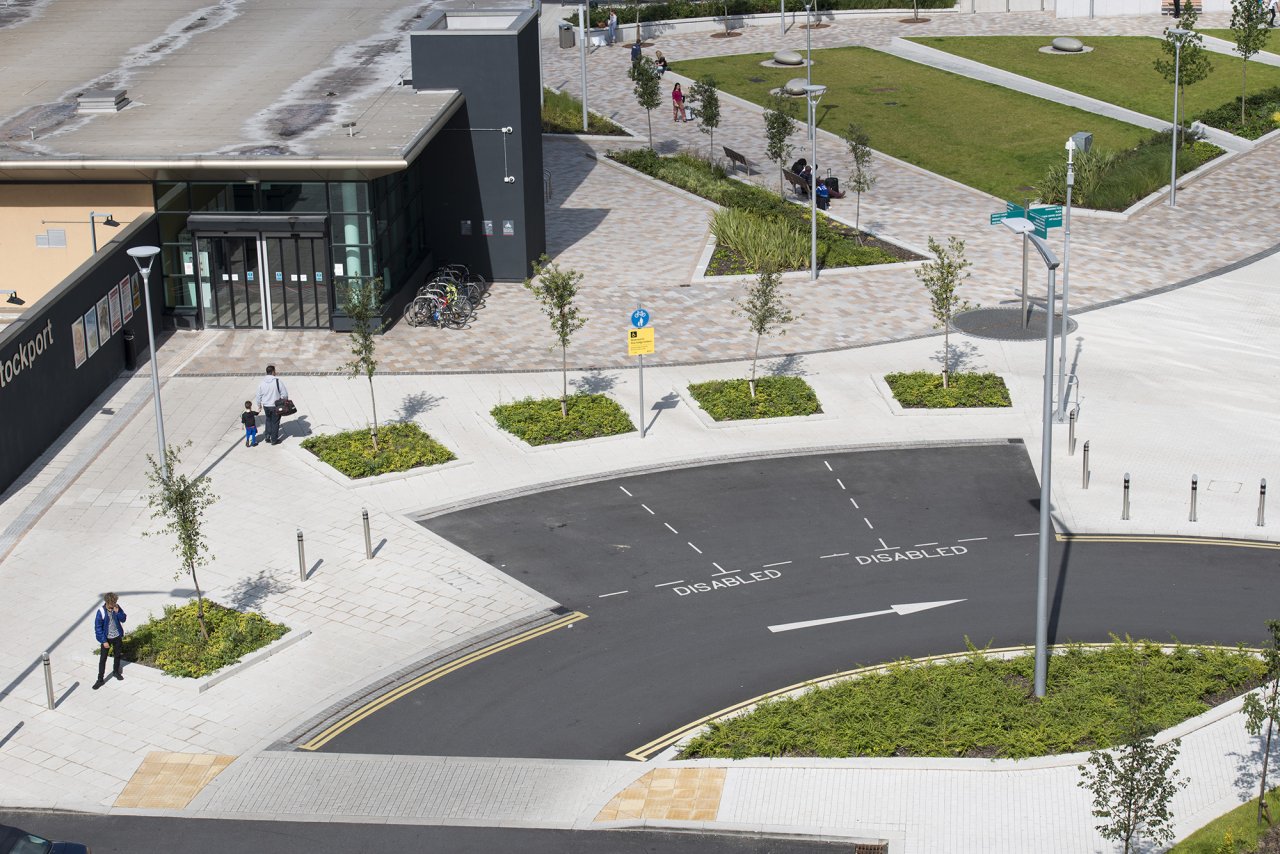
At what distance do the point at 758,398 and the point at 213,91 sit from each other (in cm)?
1915

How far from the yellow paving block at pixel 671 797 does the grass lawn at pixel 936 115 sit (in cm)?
3529

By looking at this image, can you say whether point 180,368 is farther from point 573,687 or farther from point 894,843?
point 894,843

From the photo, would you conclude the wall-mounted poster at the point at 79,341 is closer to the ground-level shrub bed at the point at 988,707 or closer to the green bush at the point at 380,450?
the green bush at the point at 380,450

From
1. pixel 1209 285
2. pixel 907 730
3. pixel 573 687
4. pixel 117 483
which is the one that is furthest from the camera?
pixel 1209 285

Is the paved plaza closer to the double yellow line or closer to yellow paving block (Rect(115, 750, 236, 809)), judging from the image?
yellow paving block (Rect(115, 750, 236, 809))

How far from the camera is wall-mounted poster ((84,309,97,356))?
126ft

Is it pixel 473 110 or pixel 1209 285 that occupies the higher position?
pixel 473 110

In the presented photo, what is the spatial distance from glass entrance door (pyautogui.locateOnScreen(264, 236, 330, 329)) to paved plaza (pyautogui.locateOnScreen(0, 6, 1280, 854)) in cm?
49

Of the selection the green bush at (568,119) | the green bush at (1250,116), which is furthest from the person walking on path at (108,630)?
the green bush at (1250,116)

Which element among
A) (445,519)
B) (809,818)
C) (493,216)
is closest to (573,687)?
(809,818)

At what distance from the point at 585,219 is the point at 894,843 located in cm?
3306

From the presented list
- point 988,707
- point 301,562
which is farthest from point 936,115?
point 988,707

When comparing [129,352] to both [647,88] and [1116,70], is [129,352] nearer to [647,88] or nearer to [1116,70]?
[647,88]

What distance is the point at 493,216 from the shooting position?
47406mm
